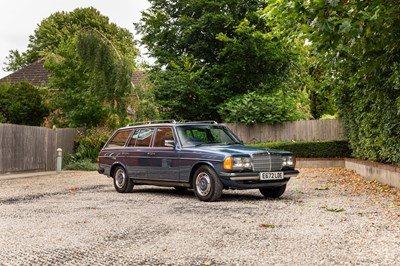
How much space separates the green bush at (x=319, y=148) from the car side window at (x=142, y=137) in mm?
10271

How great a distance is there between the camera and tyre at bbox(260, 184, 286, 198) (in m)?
11.1

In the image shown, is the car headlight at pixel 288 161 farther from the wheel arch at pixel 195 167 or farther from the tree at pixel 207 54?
the tree at pixel 207 54

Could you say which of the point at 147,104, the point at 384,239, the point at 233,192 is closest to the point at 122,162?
the point at 233,192

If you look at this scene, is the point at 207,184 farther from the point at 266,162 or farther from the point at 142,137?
the point at 142,137

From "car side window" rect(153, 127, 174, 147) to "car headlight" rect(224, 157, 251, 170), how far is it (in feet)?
6.51

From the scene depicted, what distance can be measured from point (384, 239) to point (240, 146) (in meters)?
5.04

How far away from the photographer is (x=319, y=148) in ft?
74.9

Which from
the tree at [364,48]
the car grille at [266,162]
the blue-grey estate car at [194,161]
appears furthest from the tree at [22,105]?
the car grille at [266,162]

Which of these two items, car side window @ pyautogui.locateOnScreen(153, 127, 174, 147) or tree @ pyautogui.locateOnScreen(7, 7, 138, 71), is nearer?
car side window @ pyautogui.locateOnScreen(153, 127, 174, 147)

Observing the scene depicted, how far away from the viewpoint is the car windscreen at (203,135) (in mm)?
11320

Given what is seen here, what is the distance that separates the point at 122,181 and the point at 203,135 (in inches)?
98.5

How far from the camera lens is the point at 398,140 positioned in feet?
39.1

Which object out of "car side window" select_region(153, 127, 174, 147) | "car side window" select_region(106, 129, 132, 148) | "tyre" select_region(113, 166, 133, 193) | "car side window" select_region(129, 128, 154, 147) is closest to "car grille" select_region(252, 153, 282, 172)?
"car side window" select_region(153, 127, 174, 147)

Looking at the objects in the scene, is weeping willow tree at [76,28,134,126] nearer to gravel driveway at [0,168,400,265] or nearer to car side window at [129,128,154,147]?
car side window at [129,128,154,147]
